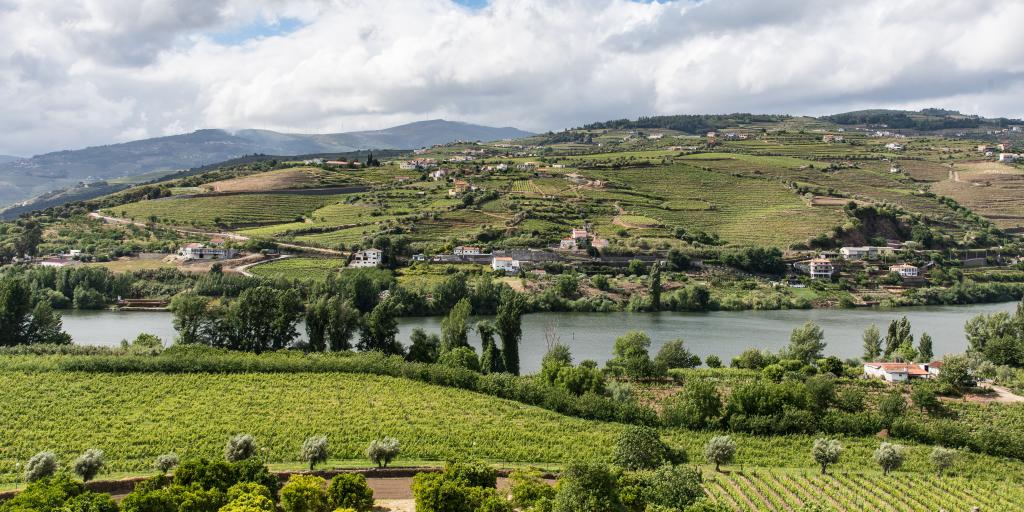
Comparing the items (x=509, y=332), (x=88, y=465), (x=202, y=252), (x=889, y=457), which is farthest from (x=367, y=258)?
(x=889, y=457)

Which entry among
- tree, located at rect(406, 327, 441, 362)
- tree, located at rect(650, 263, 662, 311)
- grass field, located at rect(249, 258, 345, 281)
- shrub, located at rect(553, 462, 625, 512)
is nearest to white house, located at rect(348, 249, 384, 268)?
grass field, located at rect(249, 258, 345, 281)

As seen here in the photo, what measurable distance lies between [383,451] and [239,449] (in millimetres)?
4769

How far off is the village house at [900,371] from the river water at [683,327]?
9.10m

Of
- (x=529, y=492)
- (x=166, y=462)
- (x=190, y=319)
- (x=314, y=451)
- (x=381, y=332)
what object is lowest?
(x=529, y=492)

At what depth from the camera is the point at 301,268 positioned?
230ft

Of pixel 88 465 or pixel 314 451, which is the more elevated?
pixel 88 465

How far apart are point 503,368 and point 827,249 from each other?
59768 millimetres

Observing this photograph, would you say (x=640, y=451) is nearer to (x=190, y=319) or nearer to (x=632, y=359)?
(x=632, y=359)

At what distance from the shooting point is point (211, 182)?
111375mm

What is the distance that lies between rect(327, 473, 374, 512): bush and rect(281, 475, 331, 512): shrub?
27 centimetres

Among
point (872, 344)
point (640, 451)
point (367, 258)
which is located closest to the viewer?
point (640, 451)

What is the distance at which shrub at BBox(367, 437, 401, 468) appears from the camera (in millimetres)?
24500

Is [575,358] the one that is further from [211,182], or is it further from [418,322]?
[211,182]

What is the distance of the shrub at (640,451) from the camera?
2425 centimetres
